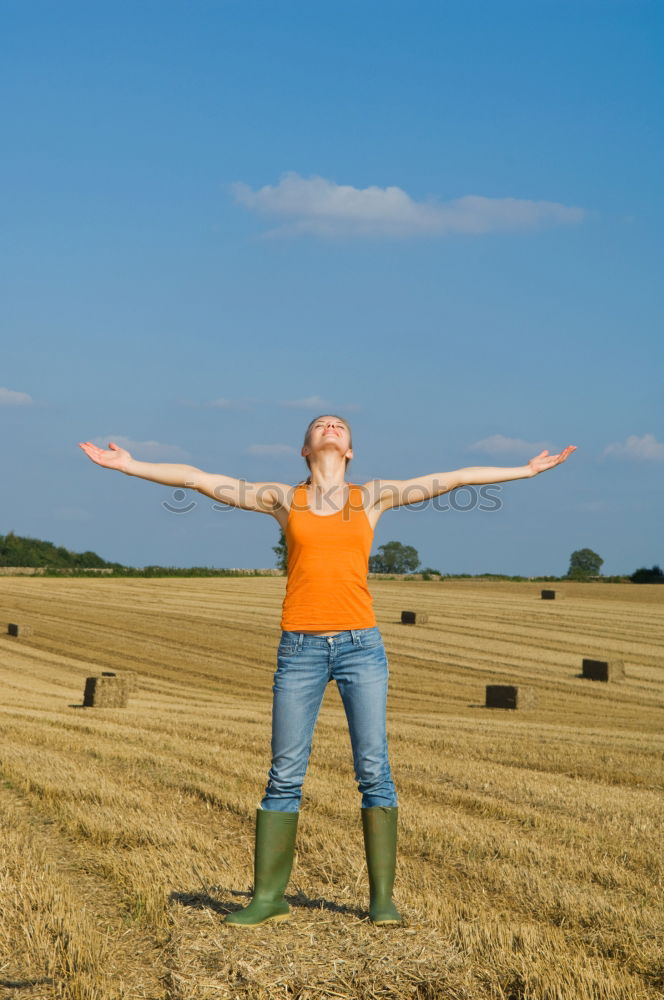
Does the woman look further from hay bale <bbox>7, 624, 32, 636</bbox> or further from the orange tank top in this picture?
hay bale <bbox>7, 624, 32, 636</bbox>

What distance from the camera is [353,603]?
537 cm

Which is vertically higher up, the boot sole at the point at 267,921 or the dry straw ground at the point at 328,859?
the boot sole at the point at 267,921

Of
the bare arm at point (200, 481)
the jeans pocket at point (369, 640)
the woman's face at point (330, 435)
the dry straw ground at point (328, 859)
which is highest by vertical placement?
the woman's face at point (330, 435)

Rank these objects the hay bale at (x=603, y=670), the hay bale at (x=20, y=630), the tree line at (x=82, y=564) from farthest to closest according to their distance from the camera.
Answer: the tree line at (x=82, y=564)
the hay bale at (x=20, y=630)
the hay bale at (x=603, y=670)

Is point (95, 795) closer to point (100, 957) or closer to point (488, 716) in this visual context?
point (100, 957)

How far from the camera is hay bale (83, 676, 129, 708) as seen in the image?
2014 cm

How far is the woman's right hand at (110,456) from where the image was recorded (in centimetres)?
586

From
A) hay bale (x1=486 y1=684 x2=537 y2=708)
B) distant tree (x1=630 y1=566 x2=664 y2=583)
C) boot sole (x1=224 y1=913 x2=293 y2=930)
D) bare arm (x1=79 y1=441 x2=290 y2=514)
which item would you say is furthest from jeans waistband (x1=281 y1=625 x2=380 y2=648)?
distant tree (x1=630 y1=566 x2=664 y2=583)

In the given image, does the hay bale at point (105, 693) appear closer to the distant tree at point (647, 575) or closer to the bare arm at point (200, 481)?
the bare arm at point (200, 481)

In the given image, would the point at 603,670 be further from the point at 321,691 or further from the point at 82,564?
the point at 82,564

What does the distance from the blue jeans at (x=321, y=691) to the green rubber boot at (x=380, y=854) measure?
7cm

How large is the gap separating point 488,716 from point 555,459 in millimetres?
14812

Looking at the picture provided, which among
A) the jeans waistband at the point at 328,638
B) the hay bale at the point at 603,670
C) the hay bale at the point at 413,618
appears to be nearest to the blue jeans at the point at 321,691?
the jeans waistband at the point at 328,638

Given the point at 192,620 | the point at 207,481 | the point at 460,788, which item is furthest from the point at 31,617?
the point at 207,481
